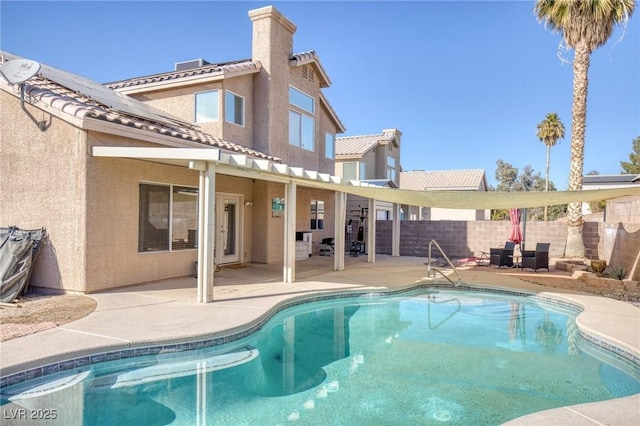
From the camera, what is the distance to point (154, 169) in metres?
11.7

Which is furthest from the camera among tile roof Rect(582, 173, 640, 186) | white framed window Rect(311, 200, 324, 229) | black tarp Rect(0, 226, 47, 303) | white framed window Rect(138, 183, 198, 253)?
tile roof Rect(582, 173, 640, 186)

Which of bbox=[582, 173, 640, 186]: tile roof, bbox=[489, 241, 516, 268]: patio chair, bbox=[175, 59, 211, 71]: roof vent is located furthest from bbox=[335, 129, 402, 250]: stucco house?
bbox=[582, 173, 640, 186]: tile roof

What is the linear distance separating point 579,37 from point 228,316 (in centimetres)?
2058

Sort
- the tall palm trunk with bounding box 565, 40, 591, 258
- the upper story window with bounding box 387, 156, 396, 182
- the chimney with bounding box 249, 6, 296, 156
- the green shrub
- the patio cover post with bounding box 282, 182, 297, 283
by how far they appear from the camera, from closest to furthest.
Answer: the patio cover post with bounding box 282, 182, 297, 283
the green shrub
the chimney with bounding box 249, 6, 296, 156
the tall palm trunk with bounding box 565, 40, 591, 258
the upper story window with bounding box 387, 156, 396, 182

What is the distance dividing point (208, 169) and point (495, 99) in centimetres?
3433

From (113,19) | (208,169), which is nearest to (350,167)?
(113,19)

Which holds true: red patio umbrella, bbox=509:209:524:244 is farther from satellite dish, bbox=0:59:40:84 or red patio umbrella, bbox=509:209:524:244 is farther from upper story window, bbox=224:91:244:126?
satellite dish, bbox=0:59:40:84

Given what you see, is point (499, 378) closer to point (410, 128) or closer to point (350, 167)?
point (350, 167)

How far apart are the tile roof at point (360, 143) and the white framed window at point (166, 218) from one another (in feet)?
60.3

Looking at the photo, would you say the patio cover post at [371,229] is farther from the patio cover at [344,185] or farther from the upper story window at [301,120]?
the upper story window at [301,120]

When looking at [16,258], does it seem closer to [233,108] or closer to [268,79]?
[233,108]

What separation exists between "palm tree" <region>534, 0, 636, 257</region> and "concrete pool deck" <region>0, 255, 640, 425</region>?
644cm

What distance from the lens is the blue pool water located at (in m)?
5.39

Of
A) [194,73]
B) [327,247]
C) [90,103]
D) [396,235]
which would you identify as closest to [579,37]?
[396,235]
